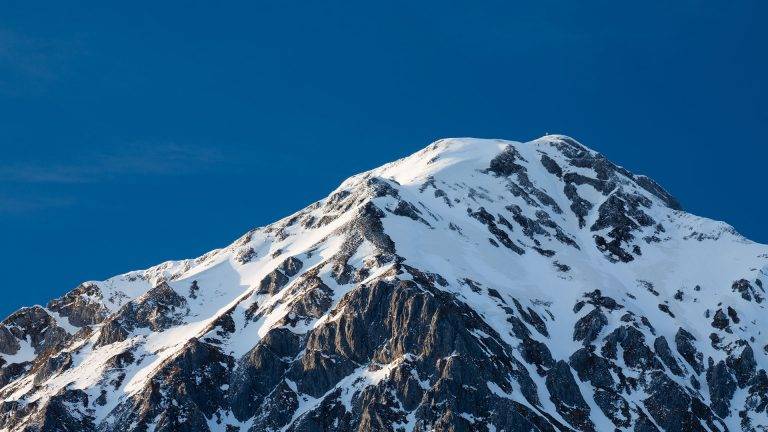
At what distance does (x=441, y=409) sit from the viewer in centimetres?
19962

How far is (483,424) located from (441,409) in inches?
257

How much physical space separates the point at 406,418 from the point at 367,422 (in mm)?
5764

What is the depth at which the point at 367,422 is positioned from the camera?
199250 millimetres

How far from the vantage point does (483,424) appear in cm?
19938

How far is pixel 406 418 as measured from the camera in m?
200

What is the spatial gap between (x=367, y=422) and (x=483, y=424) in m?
→ 17.0

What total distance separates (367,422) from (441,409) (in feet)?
36.1

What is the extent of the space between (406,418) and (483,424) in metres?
11.3
